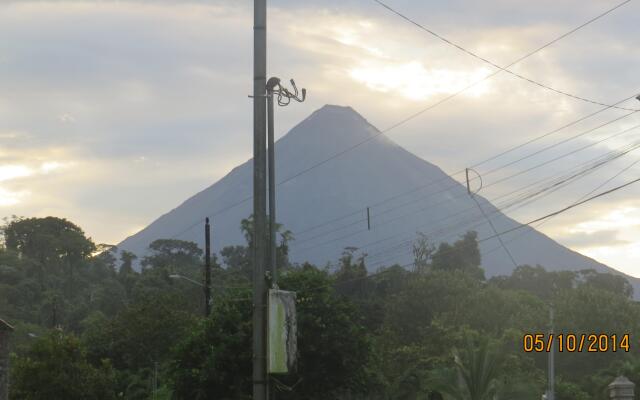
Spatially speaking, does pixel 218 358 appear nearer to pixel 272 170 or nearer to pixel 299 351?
pixel 299 351

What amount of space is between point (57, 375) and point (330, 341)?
20657 mm

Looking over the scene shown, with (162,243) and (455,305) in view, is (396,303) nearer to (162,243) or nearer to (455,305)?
(455,305)

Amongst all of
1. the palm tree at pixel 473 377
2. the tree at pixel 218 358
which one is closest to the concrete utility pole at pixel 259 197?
the tree at pixel 218 358

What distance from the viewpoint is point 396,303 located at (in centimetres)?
8656

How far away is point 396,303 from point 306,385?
4884 cm

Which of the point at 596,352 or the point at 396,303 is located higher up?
the point at 396,303

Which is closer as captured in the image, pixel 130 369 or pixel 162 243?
pixel 130 369

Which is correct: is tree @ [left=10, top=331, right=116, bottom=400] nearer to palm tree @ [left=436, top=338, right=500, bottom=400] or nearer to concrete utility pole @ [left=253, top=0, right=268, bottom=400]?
palm tree @ [left=436, top=338, right=500, bottom=400]

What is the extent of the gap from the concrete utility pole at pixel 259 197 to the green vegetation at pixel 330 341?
1.11 meters

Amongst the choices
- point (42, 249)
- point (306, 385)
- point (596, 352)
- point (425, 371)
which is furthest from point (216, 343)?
point (42, 249)

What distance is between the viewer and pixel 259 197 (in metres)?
16.0

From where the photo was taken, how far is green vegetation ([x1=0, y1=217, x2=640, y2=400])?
38312 millimetres

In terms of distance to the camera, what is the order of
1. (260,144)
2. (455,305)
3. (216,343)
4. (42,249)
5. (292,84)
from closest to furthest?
(260,144) → (292,84) → (216,343) → (455,305) → (42,249)

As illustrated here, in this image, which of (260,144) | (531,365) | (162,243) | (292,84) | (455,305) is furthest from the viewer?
(162,243)
